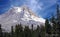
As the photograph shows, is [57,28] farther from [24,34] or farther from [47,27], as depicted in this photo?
[24,34]

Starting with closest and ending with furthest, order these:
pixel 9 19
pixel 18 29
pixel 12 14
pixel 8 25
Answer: pixel 18 29
pixel 8 25
pixel 9 19
pixel 12 14

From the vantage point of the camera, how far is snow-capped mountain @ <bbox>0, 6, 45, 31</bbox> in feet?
56.1

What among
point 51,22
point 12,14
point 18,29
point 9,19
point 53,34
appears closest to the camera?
point 53,34

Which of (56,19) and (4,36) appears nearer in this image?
(4,36)

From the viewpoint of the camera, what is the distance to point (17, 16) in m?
19.4

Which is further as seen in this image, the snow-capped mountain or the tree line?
the snow-capped mountain

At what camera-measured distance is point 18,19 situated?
61.7ft

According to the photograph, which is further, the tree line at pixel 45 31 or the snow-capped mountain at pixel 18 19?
the snow-capped mountain at pixel 18 19

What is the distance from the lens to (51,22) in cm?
1548

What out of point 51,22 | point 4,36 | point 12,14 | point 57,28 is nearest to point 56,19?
point 51,22

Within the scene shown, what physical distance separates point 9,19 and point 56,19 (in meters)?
5.33

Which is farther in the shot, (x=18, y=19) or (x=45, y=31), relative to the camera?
(x=18, y=19)

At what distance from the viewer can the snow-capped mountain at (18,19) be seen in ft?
56.1

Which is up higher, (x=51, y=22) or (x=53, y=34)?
(x=51, y=22)
